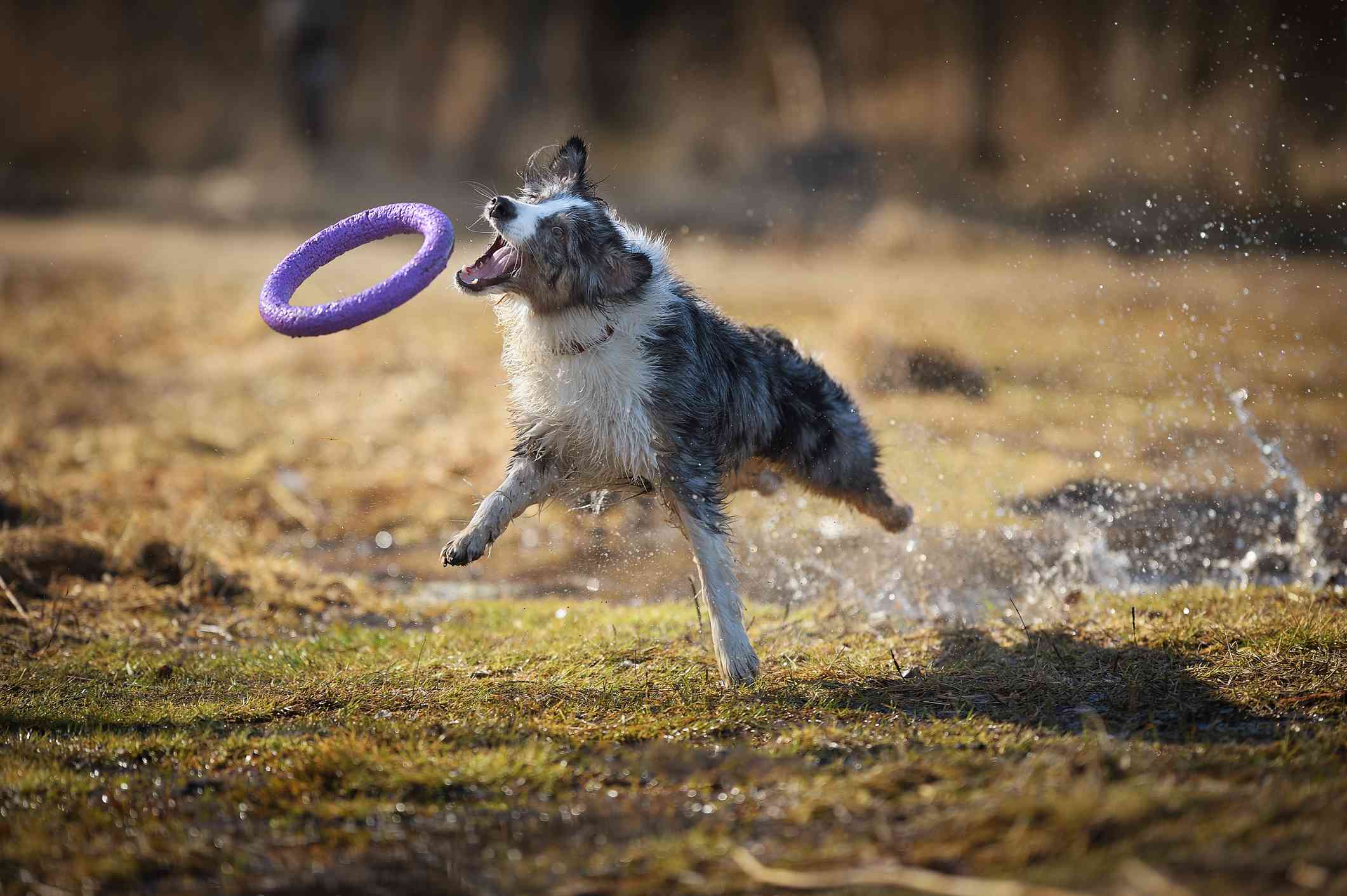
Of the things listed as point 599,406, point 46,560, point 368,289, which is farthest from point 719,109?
point 599,406

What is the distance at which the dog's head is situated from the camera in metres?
5.47

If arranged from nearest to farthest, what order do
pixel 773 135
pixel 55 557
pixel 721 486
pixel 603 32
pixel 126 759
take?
1. pixel 126 759
2. pixel 721 486
3. pixel 55 557
4. pixel 773 135
5. pixel 603 32

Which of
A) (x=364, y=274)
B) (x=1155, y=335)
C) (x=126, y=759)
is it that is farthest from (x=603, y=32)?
(x=126, y=759)

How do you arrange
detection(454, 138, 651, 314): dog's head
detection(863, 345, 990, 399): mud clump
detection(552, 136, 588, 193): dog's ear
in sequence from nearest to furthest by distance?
1. detection(454, 138, 651, 314): dog's head
2. detection(552, 136, 588, 193): dog's ear
3. detection(863, 345, 990, 399): mud clump

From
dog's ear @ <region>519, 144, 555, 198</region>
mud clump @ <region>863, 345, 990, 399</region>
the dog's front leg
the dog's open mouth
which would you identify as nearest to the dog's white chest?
the dog's front leg

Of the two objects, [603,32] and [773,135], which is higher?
[603,32]

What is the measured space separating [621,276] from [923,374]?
6080mm

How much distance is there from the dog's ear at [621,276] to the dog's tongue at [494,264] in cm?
36

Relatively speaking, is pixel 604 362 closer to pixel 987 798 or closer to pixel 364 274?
pixel 987 798

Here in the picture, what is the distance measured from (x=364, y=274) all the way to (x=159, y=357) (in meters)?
4.50

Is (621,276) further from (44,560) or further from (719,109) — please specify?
(719,109)

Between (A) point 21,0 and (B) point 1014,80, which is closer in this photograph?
(B) point 1014,80

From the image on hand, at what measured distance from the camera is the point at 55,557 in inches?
277

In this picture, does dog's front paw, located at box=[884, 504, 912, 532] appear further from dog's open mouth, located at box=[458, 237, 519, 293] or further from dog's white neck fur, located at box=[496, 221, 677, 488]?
dog's open mouth, located at box=[458, 237, 519, 293]
